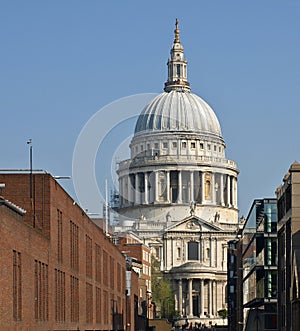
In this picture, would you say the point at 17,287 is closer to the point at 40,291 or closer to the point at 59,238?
the point at 40,291

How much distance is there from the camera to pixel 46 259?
188 ft

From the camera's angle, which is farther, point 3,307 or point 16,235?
point 16,235

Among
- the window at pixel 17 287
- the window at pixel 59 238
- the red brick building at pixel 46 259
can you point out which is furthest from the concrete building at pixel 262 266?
the window at pixel 17 287

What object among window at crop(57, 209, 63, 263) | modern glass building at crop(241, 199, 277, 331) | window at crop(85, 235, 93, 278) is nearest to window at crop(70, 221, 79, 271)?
window at crop(57, 209, 63, 263)

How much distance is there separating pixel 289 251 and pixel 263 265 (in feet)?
50.4

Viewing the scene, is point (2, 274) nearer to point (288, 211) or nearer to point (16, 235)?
point (16, 235)

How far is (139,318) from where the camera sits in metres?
130

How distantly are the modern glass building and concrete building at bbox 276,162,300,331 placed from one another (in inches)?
207

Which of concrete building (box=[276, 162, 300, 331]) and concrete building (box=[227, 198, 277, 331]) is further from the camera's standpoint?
concrete building (box=[227, 198, 277, 331])

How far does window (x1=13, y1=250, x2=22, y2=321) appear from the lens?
158ft

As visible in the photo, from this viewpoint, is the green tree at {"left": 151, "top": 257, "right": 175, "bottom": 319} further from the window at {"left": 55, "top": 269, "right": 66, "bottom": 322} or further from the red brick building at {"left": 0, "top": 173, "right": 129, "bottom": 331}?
the window at {"left": 55, "top": 269, "right": 66, "bottom": 322}

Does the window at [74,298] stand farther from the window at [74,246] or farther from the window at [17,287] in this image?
the window at [17,287]

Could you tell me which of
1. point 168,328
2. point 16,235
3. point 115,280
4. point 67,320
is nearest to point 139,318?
point 168,328

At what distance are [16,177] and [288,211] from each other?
50.9 feet
